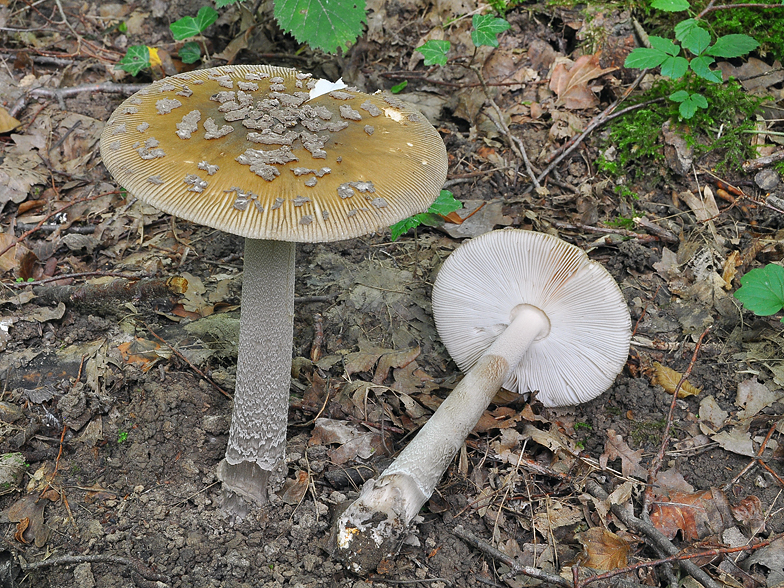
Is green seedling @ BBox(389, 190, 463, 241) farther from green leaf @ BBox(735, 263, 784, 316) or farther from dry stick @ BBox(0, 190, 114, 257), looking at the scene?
dry stick @ BBox(0, 190, 114, 257)

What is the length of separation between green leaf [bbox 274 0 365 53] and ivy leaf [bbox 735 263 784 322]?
3.04 m

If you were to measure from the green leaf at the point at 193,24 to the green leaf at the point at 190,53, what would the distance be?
202 millimetres

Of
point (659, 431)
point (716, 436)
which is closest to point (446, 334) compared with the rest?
point (659, 431)

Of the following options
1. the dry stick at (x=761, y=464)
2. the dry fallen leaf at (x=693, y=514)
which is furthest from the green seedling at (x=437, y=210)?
the dry stick at (x=761, y=464)

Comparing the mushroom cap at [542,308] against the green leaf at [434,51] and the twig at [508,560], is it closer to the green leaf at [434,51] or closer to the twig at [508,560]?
the twig at [508,560]

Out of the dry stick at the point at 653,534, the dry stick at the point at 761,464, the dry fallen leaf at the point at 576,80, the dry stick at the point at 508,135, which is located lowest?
the dry stick at the point at 653,534

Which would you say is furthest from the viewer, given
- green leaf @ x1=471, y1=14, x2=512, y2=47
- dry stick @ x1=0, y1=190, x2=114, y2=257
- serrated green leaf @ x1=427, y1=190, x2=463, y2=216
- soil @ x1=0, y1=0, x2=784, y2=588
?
green leaf @ x1=471, y1=14, x2=512, y2=47

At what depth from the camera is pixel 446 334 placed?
407cm

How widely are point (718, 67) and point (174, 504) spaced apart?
5.20m

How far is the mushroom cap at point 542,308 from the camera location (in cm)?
340

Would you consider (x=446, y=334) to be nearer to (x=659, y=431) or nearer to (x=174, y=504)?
(x=659, y=431)

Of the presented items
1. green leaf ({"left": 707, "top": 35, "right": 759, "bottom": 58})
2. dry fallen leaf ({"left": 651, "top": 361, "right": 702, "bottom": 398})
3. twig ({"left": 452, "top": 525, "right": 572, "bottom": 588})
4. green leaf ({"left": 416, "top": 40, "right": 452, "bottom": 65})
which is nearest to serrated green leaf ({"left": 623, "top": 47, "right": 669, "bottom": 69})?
green leaf ({"left": 707, "top": 35, "right": 759, "bottom": 58})

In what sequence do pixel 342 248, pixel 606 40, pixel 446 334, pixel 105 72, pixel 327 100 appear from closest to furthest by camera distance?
pixel 327 100, pixel 446 334, pixel 342 248, pixel 606 40, pixel 105 72

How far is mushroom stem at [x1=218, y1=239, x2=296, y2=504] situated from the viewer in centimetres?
292
